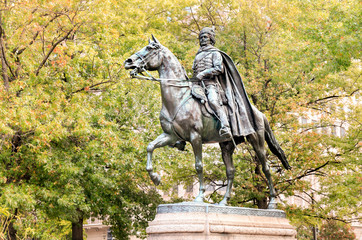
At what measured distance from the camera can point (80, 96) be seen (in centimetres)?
1836

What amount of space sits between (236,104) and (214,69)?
1006mm

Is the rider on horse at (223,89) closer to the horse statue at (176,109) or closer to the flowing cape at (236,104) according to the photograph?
the flowing cape at (236,104)

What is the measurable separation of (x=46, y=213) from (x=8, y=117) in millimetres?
4975

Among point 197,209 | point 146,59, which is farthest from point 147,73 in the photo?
point 197,209

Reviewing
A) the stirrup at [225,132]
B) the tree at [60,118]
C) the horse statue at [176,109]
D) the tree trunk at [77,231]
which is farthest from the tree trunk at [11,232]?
the stirrup at [225,132]

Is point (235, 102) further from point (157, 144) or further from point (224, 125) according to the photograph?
point (157, 144)

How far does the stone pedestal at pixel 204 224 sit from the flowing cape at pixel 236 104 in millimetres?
1845

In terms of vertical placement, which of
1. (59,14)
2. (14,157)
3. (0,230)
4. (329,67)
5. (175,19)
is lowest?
(0,230)

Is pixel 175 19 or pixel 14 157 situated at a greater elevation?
pixel 175 19

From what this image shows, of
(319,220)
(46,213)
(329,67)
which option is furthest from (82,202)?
(319,220)

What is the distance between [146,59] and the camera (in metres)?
10.6

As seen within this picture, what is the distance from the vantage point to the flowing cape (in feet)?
36.6

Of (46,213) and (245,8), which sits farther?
(245,8)

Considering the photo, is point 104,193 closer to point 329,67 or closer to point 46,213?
point 46,213
